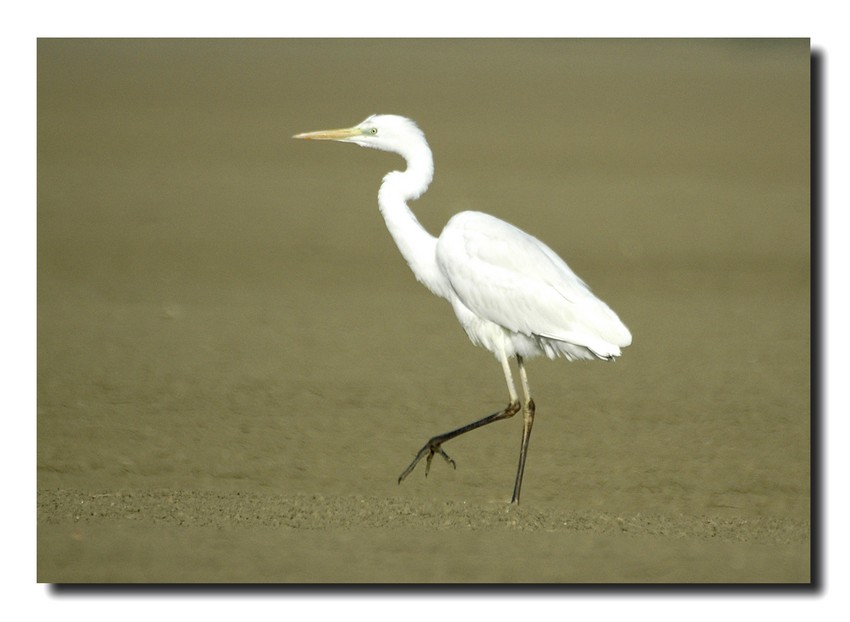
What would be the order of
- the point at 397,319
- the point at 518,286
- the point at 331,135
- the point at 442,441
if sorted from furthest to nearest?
the point at 397,319
the point at 331,135
the point at 442,441
the point at 518,286

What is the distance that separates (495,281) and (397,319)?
13.0 feet

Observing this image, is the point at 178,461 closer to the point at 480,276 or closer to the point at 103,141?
the point at 480,276

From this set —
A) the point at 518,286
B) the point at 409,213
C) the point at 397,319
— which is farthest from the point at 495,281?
the point at 397,319

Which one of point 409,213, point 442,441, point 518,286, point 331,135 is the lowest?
point 442,441

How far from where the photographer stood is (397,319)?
10.5 metres

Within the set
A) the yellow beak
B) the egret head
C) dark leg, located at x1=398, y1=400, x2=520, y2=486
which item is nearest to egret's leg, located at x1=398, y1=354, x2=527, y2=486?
dark leg, located at x1=398, y1=400, x2=520, y2=486

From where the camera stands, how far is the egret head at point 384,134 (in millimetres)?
6809

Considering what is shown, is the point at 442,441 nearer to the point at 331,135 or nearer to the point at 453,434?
the point at 453,434

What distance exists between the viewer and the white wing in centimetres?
639

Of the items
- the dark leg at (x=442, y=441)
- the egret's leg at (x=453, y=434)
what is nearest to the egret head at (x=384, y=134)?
the egret's leg at (x=453, y=434)

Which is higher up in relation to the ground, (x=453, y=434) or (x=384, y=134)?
(x=384, y=134)

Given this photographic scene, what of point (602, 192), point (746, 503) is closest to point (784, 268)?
point (602, 192)

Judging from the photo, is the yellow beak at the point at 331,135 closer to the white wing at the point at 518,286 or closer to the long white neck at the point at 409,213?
the long white neck at the point at 409,213

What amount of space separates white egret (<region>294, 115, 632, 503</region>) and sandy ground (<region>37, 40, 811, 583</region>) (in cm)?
57
